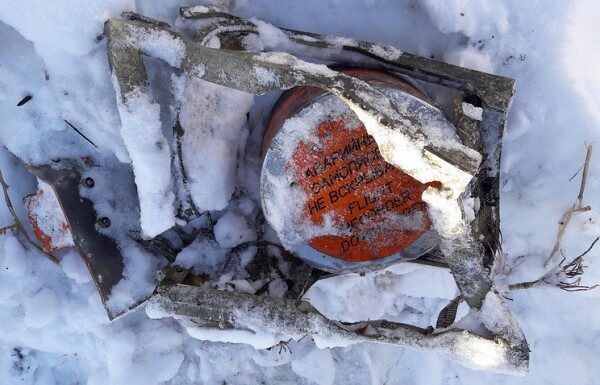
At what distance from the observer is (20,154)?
2254 mm

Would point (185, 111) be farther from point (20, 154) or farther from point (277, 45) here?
point (20, 154)

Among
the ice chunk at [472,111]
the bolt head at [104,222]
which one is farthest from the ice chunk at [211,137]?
the ice chunk at [472,111]

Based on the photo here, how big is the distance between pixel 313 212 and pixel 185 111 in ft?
1.88

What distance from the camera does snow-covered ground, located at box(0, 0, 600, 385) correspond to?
2.03 m

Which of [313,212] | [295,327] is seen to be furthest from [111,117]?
[295,327]

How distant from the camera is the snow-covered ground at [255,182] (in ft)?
6.66

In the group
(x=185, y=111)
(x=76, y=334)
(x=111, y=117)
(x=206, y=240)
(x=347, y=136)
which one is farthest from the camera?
(x=76, y=334)

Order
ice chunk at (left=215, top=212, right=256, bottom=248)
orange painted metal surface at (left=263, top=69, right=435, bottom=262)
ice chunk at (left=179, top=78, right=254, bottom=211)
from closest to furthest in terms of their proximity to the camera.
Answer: orange painted metal surface at (left=263, top=69, right=435, bottom=262) → ice chunk at (left=179, top=78, right=254, bottom=211) → ice chunk at (left=215, top=212, right=256, bottom=248)

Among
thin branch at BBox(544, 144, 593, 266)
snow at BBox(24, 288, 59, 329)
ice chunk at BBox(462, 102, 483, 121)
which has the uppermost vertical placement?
ice chunk at BBox(462, 102, 483, 121)

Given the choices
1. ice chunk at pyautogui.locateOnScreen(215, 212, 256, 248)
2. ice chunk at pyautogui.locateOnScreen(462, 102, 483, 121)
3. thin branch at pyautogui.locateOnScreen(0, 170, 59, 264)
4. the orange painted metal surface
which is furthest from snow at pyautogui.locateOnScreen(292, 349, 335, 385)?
ice chunk at pyautogui.locateOnScreen(462, 102, 483, 121)

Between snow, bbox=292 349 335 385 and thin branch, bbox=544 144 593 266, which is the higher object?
thin branch, bbox=544 144 593 266

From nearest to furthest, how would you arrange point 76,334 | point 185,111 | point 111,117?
point 185,111, point 111,117, point 76,334

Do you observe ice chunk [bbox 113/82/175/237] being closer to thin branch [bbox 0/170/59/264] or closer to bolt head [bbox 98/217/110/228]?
bolt head [bbox 98/217/110/228]

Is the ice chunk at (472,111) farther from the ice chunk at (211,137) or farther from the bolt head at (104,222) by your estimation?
the bolt head at (104,222)
